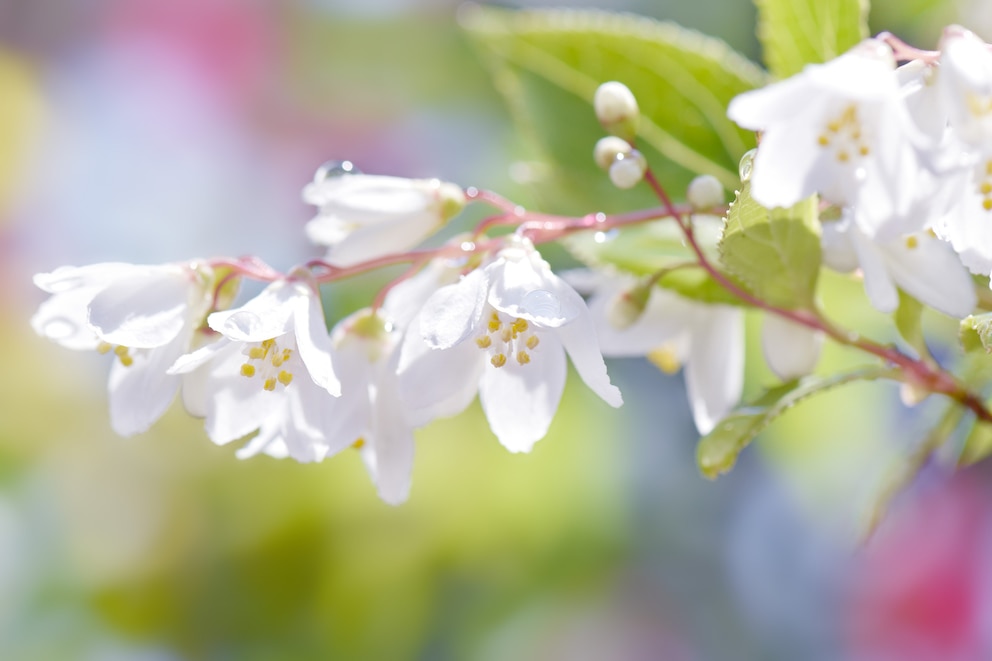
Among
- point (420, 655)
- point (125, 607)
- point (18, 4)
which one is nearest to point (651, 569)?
point (420, 655)

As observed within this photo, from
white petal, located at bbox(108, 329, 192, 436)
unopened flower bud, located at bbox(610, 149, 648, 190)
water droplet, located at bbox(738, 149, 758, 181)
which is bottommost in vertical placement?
white petal, located at bbox(108, 329, 192, 436)

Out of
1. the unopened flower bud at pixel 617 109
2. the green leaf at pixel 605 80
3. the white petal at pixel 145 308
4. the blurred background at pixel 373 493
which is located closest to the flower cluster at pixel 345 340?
the white petal at pixel 145 308

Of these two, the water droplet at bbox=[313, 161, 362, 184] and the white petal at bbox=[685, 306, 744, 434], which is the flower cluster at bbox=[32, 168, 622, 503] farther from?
the white petal at bbox=[685, 306, 744, 434]

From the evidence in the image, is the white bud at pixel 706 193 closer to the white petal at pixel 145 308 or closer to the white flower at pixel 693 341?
the white flower at pixel 693 341

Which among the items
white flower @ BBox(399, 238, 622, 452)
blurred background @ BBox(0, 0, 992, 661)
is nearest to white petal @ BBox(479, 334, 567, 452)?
white flower @ BBox(399, 238, 622, 452)

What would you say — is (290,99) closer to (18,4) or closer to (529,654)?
(18,4)

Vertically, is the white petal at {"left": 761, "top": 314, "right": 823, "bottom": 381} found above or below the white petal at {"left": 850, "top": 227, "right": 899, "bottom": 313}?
below
